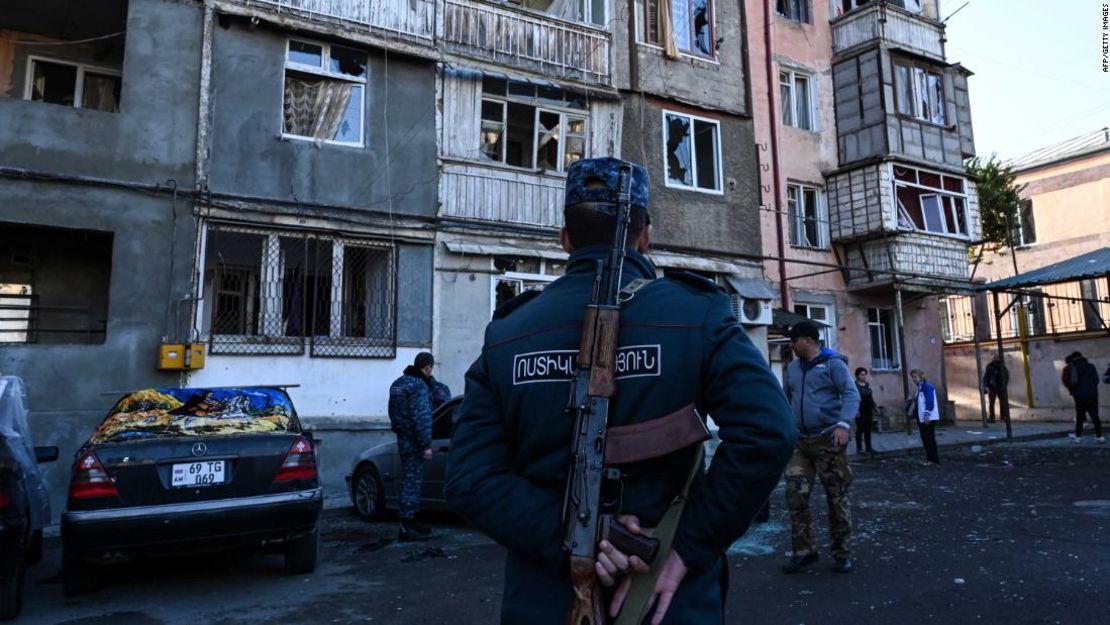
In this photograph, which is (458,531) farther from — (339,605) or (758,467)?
(758,467)

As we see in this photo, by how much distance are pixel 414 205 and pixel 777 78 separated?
11.5 m

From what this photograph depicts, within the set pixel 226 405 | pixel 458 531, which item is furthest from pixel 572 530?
pixel 458 531

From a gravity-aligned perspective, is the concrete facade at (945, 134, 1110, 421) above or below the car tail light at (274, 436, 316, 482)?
A: above

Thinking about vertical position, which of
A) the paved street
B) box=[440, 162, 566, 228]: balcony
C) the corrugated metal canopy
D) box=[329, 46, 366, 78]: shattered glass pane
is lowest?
the paved street

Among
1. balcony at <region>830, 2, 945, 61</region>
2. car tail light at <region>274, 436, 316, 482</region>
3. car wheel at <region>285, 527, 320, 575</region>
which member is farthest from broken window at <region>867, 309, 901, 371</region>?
car tail light at <region>274, 436, 316, 482</region>

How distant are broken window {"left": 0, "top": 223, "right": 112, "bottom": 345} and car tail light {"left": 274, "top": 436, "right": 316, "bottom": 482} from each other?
A: 301 inches

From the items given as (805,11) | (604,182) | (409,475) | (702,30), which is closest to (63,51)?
(409,475)

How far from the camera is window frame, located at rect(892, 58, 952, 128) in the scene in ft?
66.7

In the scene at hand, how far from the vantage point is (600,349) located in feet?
6.22

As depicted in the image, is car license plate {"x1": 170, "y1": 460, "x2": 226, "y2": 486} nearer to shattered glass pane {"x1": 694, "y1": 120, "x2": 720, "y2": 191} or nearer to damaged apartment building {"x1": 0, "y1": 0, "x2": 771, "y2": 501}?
damaged apartment building {"x1": 0, "y1": 0, "x2": 771, "y2": 501}

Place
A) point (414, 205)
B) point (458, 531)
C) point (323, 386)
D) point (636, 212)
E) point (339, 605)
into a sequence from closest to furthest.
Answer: point (636, 212) < point (339, 605) < point (458, 531) < point (323, 386) < point (414, 205)

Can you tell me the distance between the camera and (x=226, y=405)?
21.0ft

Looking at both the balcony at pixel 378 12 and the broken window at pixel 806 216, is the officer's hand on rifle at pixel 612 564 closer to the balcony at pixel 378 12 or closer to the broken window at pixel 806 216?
the balcony at pixel 378 12

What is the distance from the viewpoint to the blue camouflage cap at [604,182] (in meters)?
2.15
